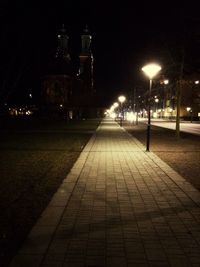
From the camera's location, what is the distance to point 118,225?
6.66 meters

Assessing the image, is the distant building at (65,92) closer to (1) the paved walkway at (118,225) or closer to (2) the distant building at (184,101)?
(2) the distant building at (184,101)

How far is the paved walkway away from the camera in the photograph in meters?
5.23

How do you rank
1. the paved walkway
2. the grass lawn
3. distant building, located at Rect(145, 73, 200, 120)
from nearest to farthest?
the paved walkway, the grass lawn, distant building, located at Rect(145, 73, 200, 120)

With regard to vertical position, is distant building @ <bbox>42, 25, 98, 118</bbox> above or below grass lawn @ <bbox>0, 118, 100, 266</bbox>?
above

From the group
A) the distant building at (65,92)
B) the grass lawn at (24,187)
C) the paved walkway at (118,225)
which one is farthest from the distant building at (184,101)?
the paved walkway at (118,225)

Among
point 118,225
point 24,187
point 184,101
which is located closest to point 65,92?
point 184,101

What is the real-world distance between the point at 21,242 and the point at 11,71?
31.2 m

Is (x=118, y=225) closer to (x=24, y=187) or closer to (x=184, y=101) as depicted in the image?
(x=24, y=187)

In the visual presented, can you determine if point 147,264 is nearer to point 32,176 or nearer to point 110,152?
point 32,176

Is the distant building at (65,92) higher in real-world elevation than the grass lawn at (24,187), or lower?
higher

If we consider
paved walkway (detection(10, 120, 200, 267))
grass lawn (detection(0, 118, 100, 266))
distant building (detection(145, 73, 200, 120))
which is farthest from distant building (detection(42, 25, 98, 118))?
paved walkway (detection(10, 120, 200, 267))

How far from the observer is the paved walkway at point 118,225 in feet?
17.2

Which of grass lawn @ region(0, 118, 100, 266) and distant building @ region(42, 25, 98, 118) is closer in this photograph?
grass lawn @ region(0, 118, 100, 266)

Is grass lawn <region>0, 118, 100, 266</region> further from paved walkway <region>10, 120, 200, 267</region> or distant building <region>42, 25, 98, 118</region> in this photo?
distant building <region>42, 25, 98, 118</region>
